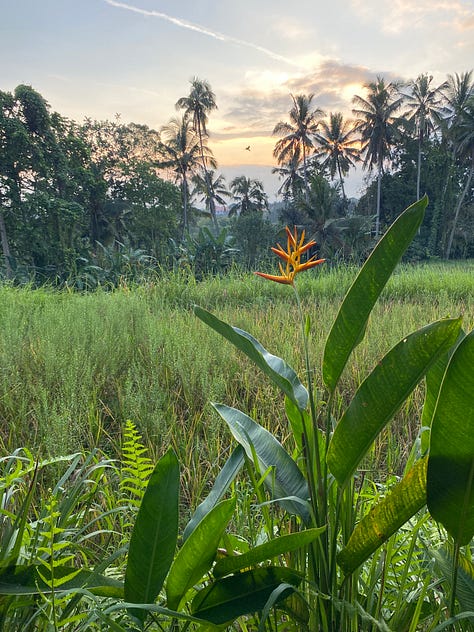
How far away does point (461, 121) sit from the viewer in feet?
63.0

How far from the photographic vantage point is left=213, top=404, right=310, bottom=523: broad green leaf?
599 mm

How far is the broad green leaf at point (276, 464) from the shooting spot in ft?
1.97

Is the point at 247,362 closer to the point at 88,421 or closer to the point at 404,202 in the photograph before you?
the point at 88,421

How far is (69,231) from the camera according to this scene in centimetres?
1347

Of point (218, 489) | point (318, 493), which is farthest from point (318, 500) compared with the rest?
point (218, 489)

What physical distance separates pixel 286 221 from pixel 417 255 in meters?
6.14

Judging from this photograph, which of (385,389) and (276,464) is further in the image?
(276,464)

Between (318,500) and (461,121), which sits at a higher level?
(461,121)

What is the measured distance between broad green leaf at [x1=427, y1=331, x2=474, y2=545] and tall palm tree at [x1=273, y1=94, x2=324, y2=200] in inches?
871

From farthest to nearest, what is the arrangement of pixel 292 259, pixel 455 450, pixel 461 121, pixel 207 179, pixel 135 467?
pixel 207 179
pixel 461 121
pixel 135 467
pixel 292 259
pixel 455 450

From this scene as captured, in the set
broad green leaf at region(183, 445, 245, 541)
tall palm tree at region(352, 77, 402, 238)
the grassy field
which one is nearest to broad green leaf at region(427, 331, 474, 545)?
broad green leaf at region(183, 445, 245, 541)

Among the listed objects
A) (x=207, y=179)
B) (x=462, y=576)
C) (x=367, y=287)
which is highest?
(x=207, y=179)

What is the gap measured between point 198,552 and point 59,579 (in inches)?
7.0

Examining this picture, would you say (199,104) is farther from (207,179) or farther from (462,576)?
(462,576)
